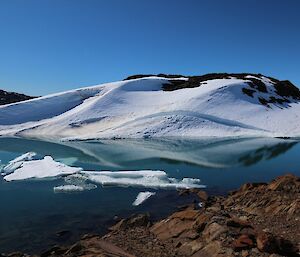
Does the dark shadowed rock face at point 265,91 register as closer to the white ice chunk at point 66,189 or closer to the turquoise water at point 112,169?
the turquoise water at point 112,169

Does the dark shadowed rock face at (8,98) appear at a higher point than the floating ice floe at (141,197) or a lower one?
higher

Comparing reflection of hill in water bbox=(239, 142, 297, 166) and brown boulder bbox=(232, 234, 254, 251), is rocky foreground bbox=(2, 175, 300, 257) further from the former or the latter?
reflection of hill in water bbox=(239, 142, 297, 166)

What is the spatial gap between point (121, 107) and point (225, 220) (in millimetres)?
52381

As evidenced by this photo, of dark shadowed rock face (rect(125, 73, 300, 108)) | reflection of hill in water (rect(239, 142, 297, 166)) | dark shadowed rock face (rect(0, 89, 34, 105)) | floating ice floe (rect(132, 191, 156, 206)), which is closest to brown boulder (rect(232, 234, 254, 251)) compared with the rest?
floating ice floe (rect(132, 191, 156, 206))

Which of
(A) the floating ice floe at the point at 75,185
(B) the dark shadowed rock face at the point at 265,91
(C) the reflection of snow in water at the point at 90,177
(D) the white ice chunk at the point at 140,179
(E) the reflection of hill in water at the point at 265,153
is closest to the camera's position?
(A) the floating ice floe at the point at 75,185

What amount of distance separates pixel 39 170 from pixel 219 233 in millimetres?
17808

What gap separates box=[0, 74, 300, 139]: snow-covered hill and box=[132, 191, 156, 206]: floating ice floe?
2910 centimetres

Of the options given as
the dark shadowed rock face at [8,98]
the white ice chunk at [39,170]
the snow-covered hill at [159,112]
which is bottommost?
the white ice chunk at [39,170]

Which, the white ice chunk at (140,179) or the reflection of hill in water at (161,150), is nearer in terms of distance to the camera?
the white ice chunk at (140,179)

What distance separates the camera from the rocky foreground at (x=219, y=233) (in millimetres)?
9750

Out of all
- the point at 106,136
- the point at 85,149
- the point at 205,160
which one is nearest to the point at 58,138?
the point at 106,136

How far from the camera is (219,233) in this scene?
413 inches

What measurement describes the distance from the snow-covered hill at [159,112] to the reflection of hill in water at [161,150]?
4687 millimetres

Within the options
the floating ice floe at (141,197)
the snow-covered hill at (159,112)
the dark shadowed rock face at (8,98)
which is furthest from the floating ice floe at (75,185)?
the dark shadowed rock face at (8,98)
